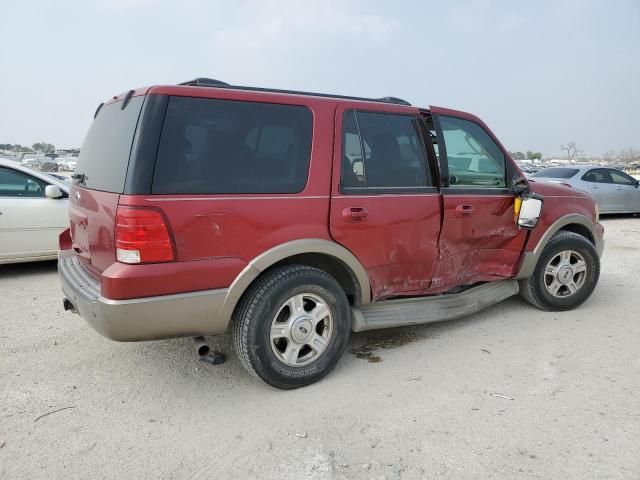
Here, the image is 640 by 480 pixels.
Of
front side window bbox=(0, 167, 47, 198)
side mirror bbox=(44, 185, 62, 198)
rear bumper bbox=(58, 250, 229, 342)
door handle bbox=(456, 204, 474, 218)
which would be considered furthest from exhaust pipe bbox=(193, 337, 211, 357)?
front side window bbox=(0, 167, 47, 198)

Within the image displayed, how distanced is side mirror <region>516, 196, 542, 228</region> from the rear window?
10.5ft

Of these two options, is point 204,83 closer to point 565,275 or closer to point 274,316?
point 274,316

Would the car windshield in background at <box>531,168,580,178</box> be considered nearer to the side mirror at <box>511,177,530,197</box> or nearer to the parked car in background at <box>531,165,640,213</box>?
the parked car in background at <box>531,165,640,213</box>

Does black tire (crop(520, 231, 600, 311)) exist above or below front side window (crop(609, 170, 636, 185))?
below

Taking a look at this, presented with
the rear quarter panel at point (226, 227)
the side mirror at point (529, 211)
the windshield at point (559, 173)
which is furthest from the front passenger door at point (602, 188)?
the rear quarter panel at point (226, 227)

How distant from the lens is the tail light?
2.60 meters

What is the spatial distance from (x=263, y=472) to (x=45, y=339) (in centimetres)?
259

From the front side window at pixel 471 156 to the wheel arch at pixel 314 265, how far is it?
1151 millimetres

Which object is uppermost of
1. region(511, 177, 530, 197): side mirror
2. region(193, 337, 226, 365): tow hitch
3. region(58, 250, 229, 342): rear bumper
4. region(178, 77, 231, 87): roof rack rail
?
region(178, 77, 231, 87): roof rack rail

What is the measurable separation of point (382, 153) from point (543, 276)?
86.0 inches

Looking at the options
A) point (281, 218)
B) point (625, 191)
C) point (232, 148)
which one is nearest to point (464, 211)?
point (281, 218)

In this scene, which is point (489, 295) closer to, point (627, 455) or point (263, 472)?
point (627, 455)

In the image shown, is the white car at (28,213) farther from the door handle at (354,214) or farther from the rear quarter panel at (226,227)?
the door handle at (354,214)

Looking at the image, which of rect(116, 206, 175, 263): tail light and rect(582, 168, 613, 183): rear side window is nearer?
rect(116, 206, 175, 263): tail light
